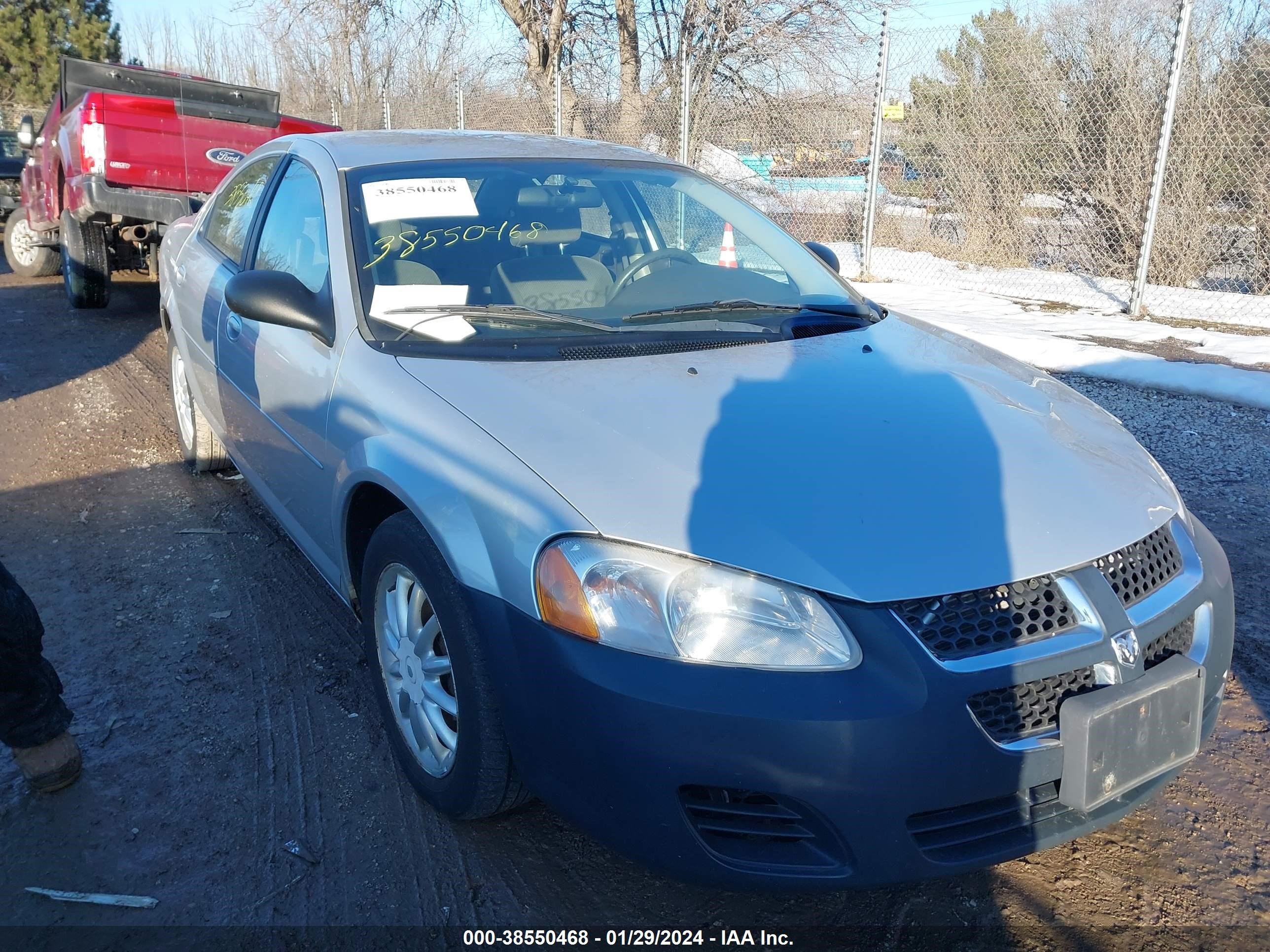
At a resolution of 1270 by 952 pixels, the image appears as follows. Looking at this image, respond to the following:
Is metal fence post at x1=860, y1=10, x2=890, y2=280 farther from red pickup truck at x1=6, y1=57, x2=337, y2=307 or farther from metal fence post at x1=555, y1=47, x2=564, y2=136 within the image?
red pickup truck at x1=6, y1=57, x2=337, y2=307

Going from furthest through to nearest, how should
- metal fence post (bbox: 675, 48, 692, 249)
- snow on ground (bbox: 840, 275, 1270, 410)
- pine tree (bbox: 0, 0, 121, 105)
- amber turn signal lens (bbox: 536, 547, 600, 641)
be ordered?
1. pine tree (bbox: 0, 0, 121, 105)
2. metal fence post (bbox: 675, 48, 692, 249)
3. snow on ground (bbox: 840, 275, 1270, 410)
4. amber turn signal lens (bbox: 536, 547, 600, 641)

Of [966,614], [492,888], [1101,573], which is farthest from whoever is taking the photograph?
[492,888]

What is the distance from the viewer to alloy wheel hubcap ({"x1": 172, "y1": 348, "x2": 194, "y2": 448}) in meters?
4.88

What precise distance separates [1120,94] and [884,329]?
744 cm

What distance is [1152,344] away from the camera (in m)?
7.20

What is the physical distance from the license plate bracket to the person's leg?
2403 millimetres

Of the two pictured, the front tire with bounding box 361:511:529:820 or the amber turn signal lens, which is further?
the front tire with bounding box 361:511:529:820

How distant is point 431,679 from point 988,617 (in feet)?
4.33

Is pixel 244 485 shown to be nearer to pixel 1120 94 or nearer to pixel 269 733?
pixel 269 733

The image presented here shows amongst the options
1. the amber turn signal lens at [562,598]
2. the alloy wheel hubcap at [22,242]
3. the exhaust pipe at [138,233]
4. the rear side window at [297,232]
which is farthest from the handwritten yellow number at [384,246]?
the alloy wheel hubcap at [22,242]

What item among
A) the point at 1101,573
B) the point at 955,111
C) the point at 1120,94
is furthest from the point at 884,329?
the point at 955,111

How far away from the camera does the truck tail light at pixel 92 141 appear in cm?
811

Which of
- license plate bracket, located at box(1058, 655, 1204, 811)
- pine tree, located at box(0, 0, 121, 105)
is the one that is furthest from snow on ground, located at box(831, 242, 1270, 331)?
pine tree, located at box(0, 0, 121, 105)

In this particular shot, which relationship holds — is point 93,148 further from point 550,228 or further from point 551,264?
point 551,264
